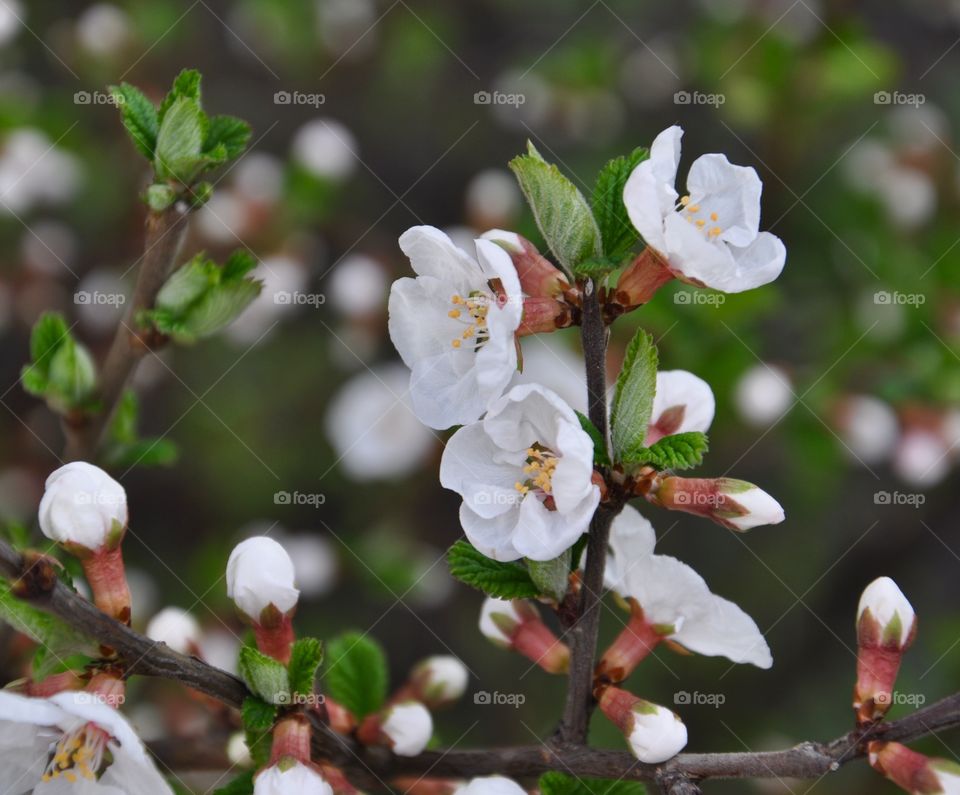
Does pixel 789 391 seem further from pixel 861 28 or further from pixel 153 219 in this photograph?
pixel 153 219

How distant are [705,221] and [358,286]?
150 cm

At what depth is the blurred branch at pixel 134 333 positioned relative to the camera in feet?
3.72

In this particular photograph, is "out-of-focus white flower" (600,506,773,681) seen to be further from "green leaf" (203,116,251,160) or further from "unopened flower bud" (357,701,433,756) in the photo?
"green leaf" (203,116,251,160)

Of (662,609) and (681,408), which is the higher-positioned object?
(681,408)

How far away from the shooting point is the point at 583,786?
3.32 feet

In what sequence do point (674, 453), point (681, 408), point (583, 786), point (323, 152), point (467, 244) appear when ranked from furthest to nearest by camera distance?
point (467, 244) < point (323, 152) < point (681, 408) < point (583, 786) < point (674, 453)

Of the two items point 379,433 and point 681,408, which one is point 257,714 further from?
point 379,433

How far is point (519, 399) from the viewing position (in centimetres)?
91

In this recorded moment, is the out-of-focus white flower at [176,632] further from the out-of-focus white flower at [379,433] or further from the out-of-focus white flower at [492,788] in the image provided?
the out-of-focus white flower at [379,433]

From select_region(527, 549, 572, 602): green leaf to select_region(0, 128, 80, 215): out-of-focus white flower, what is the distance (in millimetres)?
1838

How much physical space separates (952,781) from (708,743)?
4.66 feet

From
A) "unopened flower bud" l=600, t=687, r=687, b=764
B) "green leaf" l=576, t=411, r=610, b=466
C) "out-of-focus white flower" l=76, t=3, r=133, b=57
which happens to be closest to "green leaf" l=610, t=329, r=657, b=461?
"green leaf" l=576, t=411, r=610, b=466

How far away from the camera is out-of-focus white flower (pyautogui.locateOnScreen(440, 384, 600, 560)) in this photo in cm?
89

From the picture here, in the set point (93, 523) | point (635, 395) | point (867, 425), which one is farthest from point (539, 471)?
point (867, 425)
